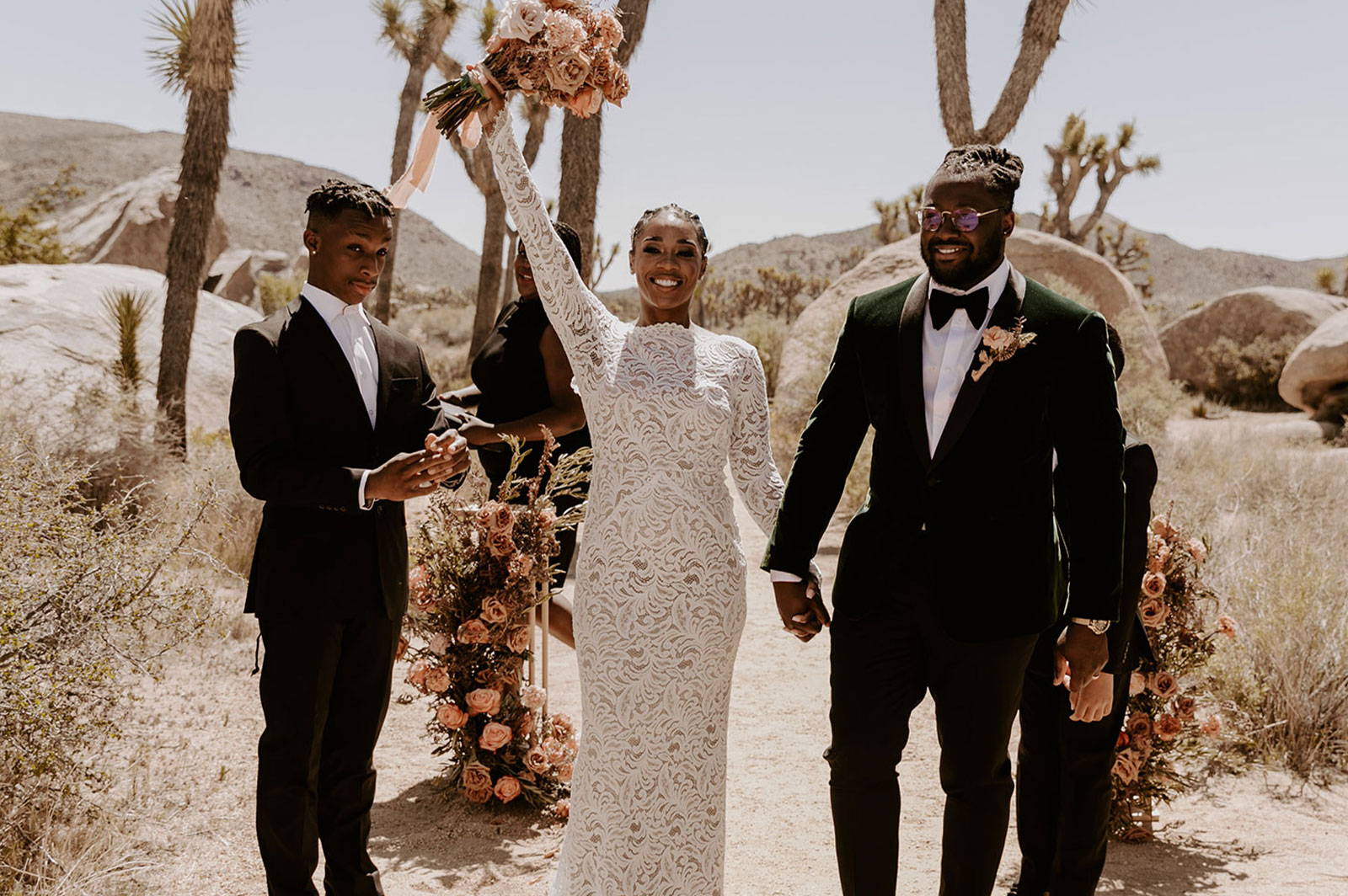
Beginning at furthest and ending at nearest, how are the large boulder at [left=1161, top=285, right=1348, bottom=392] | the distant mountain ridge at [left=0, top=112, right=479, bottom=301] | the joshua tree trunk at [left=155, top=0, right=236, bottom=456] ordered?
the distant mountain ridge at [left=0, top=112, right=479, bottom=301] → the large boulder at [left=1161, top=285, right=1348, bottom=392] → the joshua tree trunk at [left=155, top=0, right=236, bottom=456]

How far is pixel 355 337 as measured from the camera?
10.00 feet

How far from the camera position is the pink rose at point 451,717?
14.1 ft

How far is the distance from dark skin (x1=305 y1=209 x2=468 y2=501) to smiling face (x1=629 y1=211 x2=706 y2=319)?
693 millimetres

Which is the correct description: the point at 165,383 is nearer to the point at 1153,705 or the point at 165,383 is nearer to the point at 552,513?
the point at 552,513

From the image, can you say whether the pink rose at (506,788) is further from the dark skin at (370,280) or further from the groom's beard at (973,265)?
the groom's beard at (973,265)

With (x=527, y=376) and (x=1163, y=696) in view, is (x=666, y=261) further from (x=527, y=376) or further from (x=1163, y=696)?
(x=1163, y=696)

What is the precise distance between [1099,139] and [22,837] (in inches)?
993

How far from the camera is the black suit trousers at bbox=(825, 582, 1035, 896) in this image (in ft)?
8.83

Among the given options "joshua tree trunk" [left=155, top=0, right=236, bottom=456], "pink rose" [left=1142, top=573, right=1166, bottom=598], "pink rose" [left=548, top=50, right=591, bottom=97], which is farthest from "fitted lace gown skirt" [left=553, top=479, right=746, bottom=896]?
"joshua tree trunk" [left=155, top=0, right=236, bottom=456]

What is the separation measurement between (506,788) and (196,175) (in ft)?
26.0

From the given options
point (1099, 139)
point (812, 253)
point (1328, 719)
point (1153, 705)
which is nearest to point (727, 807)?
point (1153, 705)

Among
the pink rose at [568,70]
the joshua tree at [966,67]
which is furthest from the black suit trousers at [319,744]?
the joshua tree at [966,67]

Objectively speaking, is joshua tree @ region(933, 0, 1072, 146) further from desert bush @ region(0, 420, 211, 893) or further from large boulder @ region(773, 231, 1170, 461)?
desert bush @ region(0, 420, 211, 893)

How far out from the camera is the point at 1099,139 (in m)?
24.1
